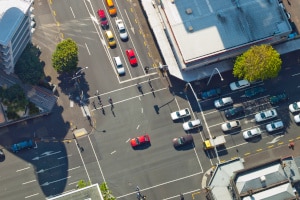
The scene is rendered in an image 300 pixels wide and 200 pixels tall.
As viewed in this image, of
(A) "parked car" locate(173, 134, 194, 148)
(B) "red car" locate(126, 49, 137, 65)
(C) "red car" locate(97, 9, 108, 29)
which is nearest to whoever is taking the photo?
(A) "parked car" locate(173, 134, 194, 148)

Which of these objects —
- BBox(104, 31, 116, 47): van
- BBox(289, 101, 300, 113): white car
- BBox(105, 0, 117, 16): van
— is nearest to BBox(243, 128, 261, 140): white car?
BBox(289, 101, 300, 113): white car

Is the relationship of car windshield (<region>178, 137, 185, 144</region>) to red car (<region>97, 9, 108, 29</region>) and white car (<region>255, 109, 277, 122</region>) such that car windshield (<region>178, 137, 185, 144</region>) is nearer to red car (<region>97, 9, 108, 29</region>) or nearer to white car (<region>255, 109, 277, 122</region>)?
white car (<region>255, 109, 277, 122</region>)

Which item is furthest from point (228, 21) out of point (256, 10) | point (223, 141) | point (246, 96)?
point (223, 141)

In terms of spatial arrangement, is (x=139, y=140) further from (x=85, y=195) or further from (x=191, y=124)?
(x=85, y=195)

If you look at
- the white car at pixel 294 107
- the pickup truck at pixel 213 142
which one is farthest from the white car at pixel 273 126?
the pickup truck at pixel 213 142

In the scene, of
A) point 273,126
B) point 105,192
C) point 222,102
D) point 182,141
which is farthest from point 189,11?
point 105,192

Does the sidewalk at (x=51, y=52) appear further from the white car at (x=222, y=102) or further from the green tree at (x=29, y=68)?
the white car at (x=222, y=102)
